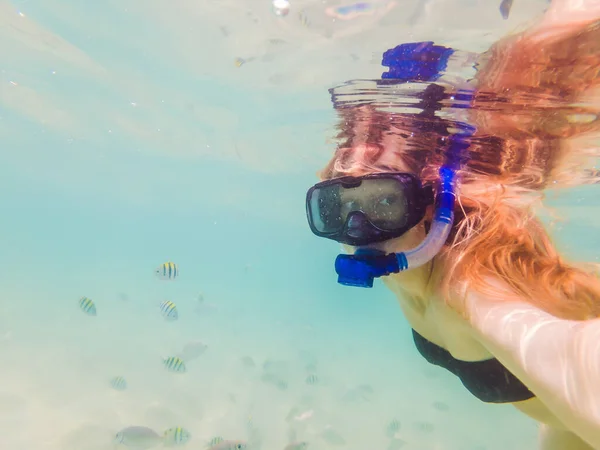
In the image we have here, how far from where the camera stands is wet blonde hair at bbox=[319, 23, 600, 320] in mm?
2832

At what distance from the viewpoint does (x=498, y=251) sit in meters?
2.85

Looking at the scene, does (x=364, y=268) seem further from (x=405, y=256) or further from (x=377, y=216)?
(x=377, y=216)

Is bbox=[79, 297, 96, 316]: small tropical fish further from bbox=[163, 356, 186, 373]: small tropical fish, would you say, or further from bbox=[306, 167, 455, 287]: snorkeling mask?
bbox=[306, 167, 455, 287]: snorkeling mask

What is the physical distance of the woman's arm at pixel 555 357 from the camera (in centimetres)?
151

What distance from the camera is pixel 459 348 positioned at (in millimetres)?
3199

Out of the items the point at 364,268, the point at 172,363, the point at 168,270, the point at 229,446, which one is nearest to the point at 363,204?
the point at 364,268

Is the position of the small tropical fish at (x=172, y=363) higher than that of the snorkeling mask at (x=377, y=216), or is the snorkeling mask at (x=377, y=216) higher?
the snorkeling mask at (x=377, y=216)

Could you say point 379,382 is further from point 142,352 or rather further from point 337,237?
point 337,237

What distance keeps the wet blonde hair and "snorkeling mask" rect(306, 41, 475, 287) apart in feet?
0.62

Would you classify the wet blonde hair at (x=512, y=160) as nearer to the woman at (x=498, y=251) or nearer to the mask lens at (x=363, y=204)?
the woman at (x=498, y=251)

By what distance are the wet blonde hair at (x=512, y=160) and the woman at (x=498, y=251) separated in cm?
2

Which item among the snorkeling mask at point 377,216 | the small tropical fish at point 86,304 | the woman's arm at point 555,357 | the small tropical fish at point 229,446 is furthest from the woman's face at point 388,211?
the small tropical fish at point 86,304

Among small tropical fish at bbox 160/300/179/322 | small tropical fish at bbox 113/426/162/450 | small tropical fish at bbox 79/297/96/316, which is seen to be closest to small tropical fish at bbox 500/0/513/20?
small tropical fish at bbox 160/300/179/322

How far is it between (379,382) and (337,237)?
33.1 metres
